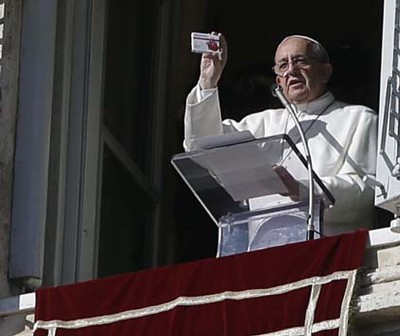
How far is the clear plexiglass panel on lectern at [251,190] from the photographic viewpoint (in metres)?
7.79

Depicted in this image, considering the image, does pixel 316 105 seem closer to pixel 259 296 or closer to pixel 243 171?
pixel 243 171

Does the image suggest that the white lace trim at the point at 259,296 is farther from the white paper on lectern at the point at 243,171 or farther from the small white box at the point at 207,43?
the small white box at the point at 207,43

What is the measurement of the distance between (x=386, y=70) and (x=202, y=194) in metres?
0.73

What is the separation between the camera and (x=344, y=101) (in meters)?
9.16

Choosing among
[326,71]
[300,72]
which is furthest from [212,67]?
[326,71]

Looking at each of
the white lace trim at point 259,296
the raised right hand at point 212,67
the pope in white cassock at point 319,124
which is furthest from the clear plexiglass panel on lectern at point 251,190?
the raised right hand at point 212,67

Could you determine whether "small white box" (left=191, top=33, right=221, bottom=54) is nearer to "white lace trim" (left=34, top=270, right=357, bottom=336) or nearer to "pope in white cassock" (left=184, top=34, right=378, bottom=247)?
"pope in white cassock" (left=184, top=34, right=378, bottom=247)

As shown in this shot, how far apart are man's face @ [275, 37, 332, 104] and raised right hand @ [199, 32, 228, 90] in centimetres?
22

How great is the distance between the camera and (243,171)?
786 cm

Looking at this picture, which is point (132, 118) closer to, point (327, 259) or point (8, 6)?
point (8, 6)

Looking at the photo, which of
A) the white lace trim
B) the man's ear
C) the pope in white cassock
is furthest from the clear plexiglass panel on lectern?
the man's ear

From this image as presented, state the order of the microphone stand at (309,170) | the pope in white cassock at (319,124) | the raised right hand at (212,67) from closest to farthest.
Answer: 1. the microphone stand at (309,170)
2. the pope in white cassock at (319,124)
3. the raised right hand at (212,67)

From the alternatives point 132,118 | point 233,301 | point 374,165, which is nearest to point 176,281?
point 233,301

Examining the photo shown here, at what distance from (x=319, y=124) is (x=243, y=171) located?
1.69 feet
